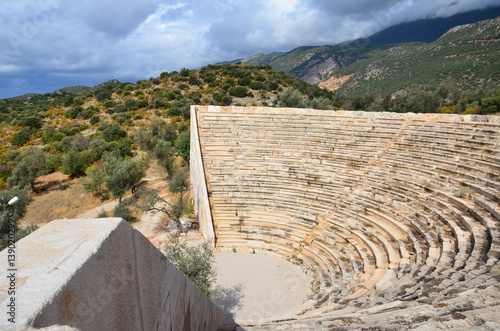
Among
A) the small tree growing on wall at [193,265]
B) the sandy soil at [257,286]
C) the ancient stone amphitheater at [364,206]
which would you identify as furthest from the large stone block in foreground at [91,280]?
the sandy soil at [257,286]

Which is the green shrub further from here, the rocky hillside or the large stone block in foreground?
the large stone block in foreground

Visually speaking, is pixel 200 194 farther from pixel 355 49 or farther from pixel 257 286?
pixel 355 49

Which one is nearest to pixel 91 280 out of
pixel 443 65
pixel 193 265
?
pixel 193 265

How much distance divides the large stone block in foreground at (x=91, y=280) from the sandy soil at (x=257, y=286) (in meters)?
A: 5.69

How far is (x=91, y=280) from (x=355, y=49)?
114 metres

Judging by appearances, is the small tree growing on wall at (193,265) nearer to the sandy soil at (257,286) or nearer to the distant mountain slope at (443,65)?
the sandy soil at (257,286)

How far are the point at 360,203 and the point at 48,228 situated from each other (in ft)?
31.6

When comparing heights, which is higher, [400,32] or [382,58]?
[400,32]

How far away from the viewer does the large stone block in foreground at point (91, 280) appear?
1298 mm

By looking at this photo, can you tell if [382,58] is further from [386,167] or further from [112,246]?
[112,246]

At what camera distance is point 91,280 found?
152 centimetres

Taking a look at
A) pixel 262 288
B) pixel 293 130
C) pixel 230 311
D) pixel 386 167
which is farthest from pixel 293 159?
pixel 230 311

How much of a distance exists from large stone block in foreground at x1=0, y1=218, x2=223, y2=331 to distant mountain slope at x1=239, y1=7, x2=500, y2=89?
8239cm

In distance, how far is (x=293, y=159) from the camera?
1328 centimetres
